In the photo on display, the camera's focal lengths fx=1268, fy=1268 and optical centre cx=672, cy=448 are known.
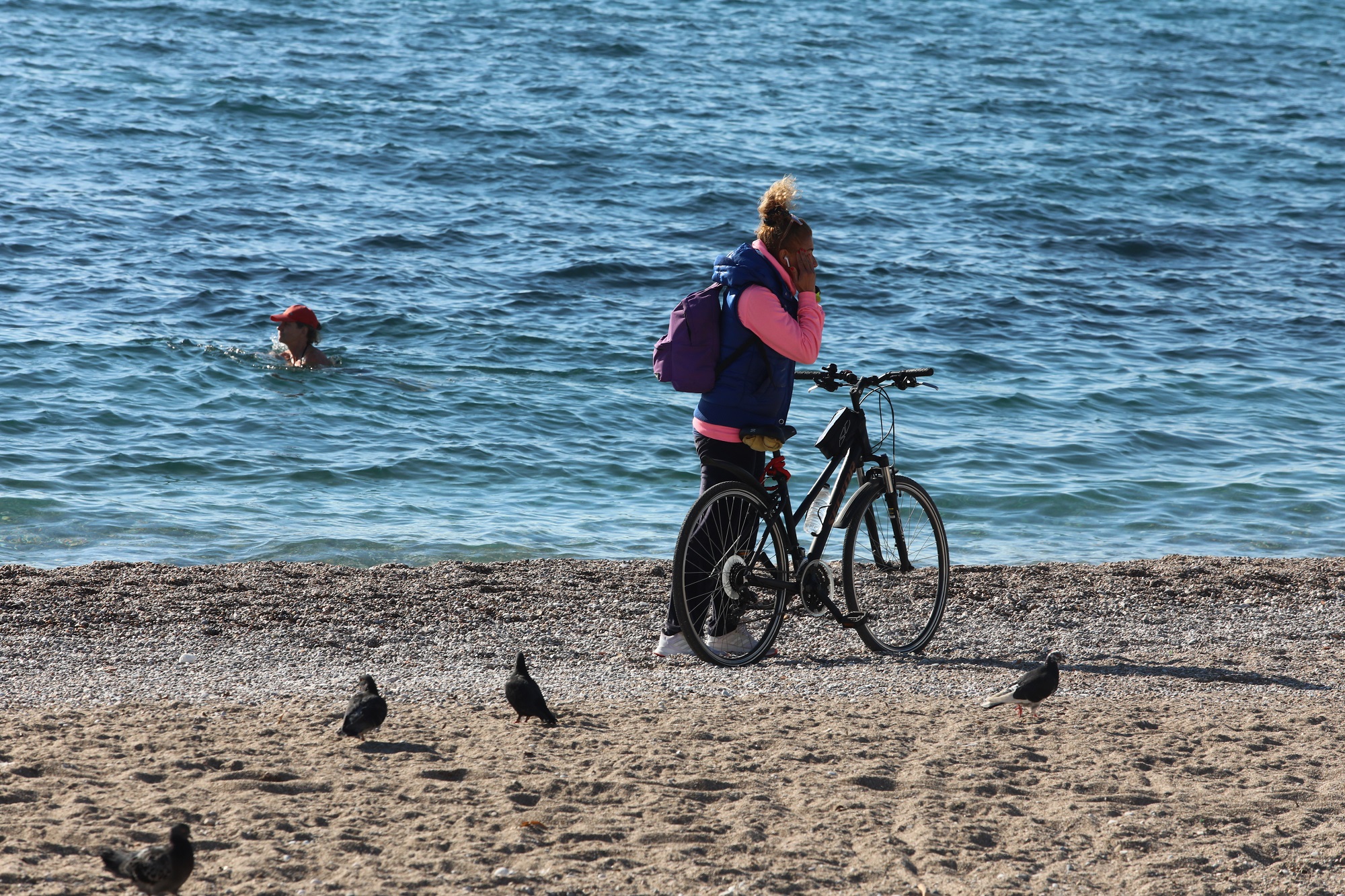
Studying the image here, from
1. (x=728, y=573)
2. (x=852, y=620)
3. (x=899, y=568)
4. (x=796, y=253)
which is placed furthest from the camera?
(x=899, y=568)

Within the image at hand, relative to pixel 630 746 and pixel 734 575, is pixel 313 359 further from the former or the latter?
pixel 630 746

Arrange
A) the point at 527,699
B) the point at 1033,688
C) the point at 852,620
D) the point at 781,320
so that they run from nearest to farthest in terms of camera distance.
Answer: the point at 527,699, the point at 1033,688, the point at 781,320, the point at 852,620

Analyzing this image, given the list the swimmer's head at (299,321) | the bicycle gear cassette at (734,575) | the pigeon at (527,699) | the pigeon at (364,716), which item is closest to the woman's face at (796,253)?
the bicycle gear cassette at (734,575)

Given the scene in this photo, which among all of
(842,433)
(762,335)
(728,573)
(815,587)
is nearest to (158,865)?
(728,573)

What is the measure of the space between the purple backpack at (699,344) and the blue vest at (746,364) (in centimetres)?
3

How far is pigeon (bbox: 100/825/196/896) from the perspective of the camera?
3328 mm

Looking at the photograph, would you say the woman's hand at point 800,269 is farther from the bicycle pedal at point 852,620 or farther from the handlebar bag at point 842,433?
the bicycle pedal at point 852,620

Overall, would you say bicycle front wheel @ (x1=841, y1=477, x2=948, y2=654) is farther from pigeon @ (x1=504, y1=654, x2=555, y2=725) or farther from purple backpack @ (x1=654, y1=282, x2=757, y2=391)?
pigeon @ (x1=504, y1=654, x2=555, y2=725)

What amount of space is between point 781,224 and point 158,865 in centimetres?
356

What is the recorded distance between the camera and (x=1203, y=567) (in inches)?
321

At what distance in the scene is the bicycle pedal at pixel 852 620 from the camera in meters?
6.05

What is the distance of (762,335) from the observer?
552 cm

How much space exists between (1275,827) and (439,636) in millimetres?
3840

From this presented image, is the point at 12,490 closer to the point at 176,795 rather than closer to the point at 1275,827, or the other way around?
the point at 176,795
